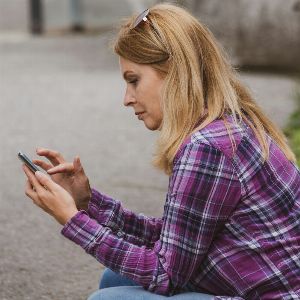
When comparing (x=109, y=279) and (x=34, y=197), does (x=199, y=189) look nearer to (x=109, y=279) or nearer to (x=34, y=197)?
(x=34, y=197)

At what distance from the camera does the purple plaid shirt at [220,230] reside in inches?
93.6

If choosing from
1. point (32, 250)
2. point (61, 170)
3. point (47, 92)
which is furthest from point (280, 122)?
point (61, 170)

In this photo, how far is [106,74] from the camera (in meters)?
9.93

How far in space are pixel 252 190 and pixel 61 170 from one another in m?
0.55

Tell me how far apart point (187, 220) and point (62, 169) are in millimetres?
449

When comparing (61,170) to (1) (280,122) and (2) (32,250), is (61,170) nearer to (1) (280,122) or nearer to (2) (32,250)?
(2) (32,250)

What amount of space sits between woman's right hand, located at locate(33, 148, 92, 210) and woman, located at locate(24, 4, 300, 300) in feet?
0.53

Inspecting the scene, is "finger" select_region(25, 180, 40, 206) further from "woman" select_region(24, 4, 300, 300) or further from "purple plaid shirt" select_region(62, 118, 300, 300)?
"purple plaid shirt" select_region(62, 118, 300, 300)

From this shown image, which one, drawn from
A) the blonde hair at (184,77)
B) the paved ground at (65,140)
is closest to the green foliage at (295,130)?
the paved ground at (65,140)

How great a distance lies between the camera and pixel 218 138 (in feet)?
7.88

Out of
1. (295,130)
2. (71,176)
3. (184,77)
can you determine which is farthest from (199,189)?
(295,130)

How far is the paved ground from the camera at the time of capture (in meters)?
3.95

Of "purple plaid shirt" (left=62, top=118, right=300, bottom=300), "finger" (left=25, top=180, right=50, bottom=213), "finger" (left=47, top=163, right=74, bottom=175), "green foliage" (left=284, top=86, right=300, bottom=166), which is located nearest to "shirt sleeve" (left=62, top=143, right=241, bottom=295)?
"purple plaid shirt" (left=62, top=118, right=300, bottom=300)

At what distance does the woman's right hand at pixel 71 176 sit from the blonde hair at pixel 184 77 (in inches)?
10.1
